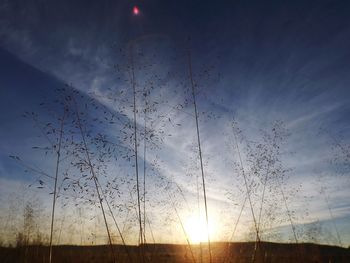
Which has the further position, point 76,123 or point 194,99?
point 194,99

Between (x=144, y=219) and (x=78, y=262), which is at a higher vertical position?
(x=144, y=219)

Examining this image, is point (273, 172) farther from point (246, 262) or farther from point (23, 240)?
point (23, 240)

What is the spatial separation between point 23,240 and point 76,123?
16.9 feet

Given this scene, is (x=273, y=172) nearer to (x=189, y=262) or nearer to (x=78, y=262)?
(x=189, y=262)

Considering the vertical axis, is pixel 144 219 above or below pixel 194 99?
below

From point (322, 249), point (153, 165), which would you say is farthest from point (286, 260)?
point (322, 249)

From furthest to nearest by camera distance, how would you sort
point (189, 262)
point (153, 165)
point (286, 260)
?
1. point (286, 260)
2. point (189, 262)
3. point (153, 165)

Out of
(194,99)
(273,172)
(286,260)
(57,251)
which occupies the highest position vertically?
(194,99)

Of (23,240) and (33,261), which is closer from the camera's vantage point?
(33,261)

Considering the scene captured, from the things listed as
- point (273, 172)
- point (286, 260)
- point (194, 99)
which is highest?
point (194, 99)

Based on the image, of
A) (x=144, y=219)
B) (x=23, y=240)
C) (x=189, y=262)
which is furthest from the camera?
(x=23, y=240)

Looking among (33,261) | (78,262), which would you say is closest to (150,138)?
(78,262)

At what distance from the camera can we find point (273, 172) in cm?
596

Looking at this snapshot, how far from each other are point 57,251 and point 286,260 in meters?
5.54
